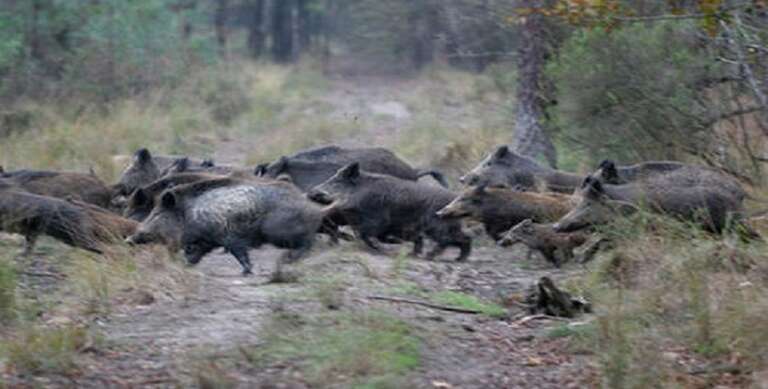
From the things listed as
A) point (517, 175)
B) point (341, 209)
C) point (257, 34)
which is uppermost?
point (341, 209)

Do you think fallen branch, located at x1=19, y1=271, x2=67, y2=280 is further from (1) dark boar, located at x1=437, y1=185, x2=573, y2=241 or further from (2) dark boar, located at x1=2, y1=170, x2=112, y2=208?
(1) dark boar, located at x1=437, y1=185, x2=573, y2=241

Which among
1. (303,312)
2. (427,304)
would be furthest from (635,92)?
(303,312)

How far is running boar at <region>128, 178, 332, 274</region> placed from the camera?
1173 cm

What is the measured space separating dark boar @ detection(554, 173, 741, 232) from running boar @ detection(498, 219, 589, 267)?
0.47ft

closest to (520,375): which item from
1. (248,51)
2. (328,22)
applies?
(248,51)

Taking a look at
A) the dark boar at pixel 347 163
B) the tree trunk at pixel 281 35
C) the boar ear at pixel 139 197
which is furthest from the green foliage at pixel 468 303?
the tree trunk at pixel 281 35

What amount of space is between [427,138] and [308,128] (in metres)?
3.08

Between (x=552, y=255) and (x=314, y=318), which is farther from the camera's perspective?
(x=552, y=255)

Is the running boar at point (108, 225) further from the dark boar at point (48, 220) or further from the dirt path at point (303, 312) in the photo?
the dirt path at point (303, 312)

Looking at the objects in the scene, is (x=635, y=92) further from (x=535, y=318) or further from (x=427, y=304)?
(x=427, y=304)

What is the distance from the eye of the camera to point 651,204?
38.0 ft

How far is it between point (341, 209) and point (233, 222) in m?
1.46

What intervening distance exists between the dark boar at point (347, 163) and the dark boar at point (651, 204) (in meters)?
3.38

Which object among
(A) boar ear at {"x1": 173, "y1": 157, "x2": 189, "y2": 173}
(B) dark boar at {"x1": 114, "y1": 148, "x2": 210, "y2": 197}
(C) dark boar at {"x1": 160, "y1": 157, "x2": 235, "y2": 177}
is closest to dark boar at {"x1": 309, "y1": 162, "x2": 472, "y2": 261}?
(C) dark boar at {"x1": 160, "y1": 157, "x2": 235, "y2": 177}
